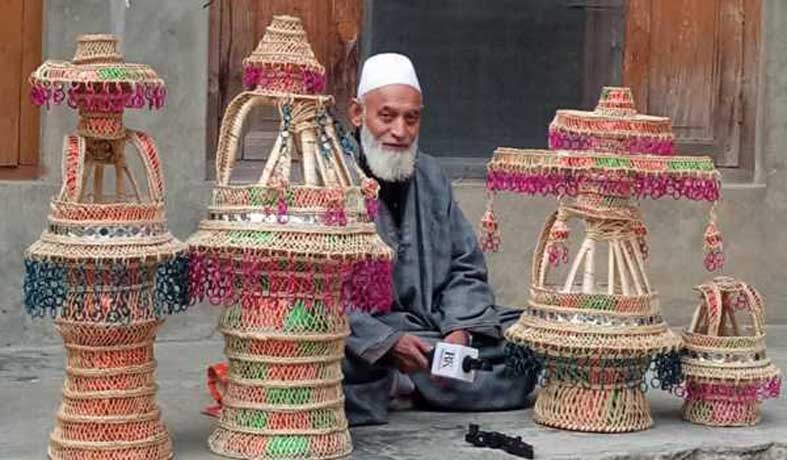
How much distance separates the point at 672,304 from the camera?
7625 mm

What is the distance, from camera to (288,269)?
4633 mm

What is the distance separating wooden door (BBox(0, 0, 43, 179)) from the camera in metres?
6.77

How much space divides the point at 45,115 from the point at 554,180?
2.41 metres

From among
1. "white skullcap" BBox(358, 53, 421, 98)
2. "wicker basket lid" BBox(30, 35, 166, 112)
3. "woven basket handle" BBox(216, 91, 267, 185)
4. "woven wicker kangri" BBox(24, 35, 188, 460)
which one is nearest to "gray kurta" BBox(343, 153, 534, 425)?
"white skullcap" BBox(358, 53, 421, 98)

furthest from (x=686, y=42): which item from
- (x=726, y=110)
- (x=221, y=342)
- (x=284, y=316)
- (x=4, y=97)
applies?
(x=284, y=316)

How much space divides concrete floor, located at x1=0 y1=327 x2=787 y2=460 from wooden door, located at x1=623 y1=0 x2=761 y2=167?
6.41 feet

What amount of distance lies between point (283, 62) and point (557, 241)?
1105 mm

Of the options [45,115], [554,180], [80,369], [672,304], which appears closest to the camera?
[80,369]

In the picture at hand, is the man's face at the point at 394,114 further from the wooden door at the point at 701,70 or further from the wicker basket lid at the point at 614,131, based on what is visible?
the wooden door at the point at 701,70

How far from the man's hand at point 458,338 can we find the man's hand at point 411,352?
4.5 inches

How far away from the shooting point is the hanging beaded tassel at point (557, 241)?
17.3ft

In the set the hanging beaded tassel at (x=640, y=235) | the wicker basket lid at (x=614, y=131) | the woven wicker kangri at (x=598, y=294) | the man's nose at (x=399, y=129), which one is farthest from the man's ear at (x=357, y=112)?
the hanging beaded tassel at (x=640, y=235)

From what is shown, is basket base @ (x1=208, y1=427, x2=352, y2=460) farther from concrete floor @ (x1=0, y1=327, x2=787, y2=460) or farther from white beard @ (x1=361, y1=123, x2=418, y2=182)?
white beard @ (x1=361, y1=123, x2=418, y2=182)

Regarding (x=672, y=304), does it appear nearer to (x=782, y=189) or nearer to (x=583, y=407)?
(x=782, y=189)
